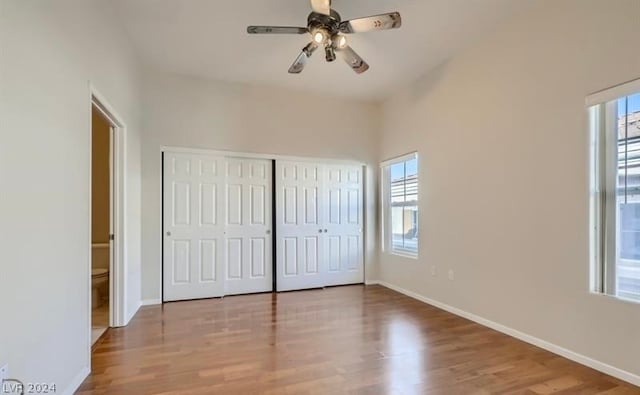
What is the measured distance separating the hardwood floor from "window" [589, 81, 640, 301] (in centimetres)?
72

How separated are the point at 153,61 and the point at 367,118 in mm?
3138

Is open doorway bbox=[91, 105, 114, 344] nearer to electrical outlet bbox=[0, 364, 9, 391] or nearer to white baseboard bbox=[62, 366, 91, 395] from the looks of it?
white baseboard bbox=[62, 366, 91, 395]

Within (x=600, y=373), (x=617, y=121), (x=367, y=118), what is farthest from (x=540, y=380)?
(x=367, y=118)

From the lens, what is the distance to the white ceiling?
116 inches

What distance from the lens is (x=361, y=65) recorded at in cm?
319

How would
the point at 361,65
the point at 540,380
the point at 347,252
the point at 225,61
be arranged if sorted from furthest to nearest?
the point at 347,252, the point at 225,61, the point at 361,65, the point at 540,380

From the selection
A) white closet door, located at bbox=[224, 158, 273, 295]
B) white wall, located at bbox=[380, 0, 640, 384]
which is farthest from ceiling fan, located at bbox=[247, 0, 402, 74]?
white closet door, located at bbox=[224, 158, 273, 295]

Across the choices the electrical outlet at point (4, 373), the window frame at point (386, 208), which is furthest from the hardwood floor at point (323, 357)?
the window frame at point (386, 208)

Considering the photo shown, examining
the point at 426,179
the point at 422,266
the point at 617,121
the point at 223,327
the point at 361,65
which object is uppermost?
the point at 361,65

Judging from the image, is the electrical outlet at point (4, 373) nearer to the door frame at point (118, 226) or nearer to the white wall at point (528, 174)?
the door frame at point (118, 226)

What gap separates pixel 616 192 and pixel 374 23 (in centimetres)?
219

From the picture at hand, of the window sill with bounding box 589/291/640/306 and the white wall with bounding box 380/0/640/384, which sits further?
the white wall with bounding box 380/0/640/384

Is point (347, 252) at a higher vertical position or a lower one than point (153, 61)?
lower

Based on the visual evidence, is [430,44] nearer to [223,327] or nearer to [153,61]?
[153,61]
